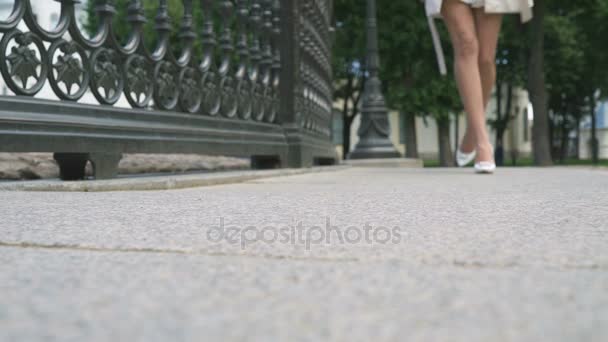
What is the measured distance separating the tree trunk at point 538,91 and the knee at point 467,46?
1519cm

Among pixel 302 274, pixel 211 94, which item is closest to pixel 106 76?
pixel 211 94

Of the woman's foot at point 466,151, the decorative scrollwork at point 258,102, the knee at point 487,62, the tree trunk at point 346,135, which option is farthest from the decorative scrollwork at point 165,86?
the tree trunk at point 346,135

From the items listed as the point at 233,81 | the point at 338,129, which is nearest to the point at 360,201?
the point at 233,81

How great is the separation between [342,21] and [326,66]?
14.2 meters

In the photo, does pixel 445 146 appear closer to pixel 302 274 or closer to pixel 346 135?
pixel 346 135

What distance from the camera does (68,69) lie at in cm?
354

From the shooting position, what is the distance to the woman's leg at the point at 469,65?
5527 millimetres

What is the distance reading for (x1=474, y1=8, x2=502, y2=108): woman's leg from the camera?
571 cm

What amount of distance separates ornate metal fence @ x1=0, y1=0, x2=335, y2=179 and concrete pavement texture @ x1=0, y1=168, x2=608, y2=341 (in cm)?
124

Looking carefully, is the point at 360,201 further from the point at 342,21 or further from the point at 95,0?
the point at 342,21

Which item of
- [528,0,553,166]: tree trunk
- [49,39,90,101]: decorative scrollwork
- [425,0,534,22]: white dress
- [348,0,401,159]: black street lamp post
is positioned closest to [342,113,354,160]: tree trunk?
[528,0,553,166]: tree trunk

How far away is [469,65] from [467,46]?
0.15 meters

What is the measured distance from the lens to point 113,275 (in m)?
1.16

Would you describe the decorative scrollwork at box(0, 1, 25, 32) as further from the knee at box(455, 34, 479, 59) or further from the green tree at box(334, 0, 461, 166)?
the green tree at box(334, 0, 461, 166)
